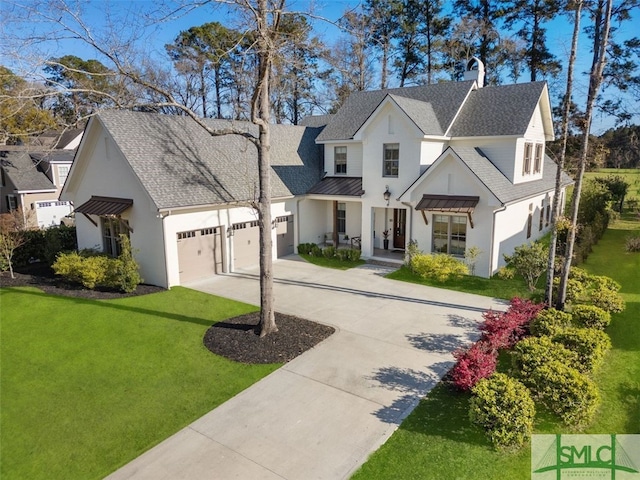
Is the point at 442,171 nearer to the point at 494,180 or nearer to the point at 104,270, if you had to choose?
the point at 494,180

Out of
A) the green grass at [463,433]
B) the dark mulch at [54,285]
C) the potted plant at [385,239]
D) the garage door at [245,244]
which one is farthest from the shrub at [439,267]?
the dark mulch at [54,285]

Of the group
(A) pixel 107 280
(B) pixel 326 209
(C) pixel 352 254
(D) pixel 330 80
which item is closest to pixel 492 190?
(C) pixel 352 254

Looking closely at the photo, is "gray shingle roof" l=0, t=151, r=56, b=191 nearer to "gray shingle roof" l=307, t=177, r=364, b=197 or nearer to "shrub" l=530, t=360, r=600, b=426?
"gray shingle roof" l=307, t=177, r=364, b=197

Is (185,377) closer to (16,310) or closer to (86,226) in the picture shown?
(16,310)

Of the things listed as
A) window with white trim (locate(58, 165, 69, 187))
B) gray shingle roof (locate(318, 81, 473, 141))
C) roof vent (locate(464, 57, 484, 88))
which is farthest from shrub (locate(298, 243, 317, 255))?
window with white trim (locate(58, 165, 69, 187))

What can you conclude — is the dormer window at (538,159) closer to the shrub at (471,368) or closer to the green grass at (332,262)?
the green grass at (332,262)

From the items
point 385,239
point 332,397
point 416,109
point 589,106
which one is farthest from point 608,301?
point 416,109
